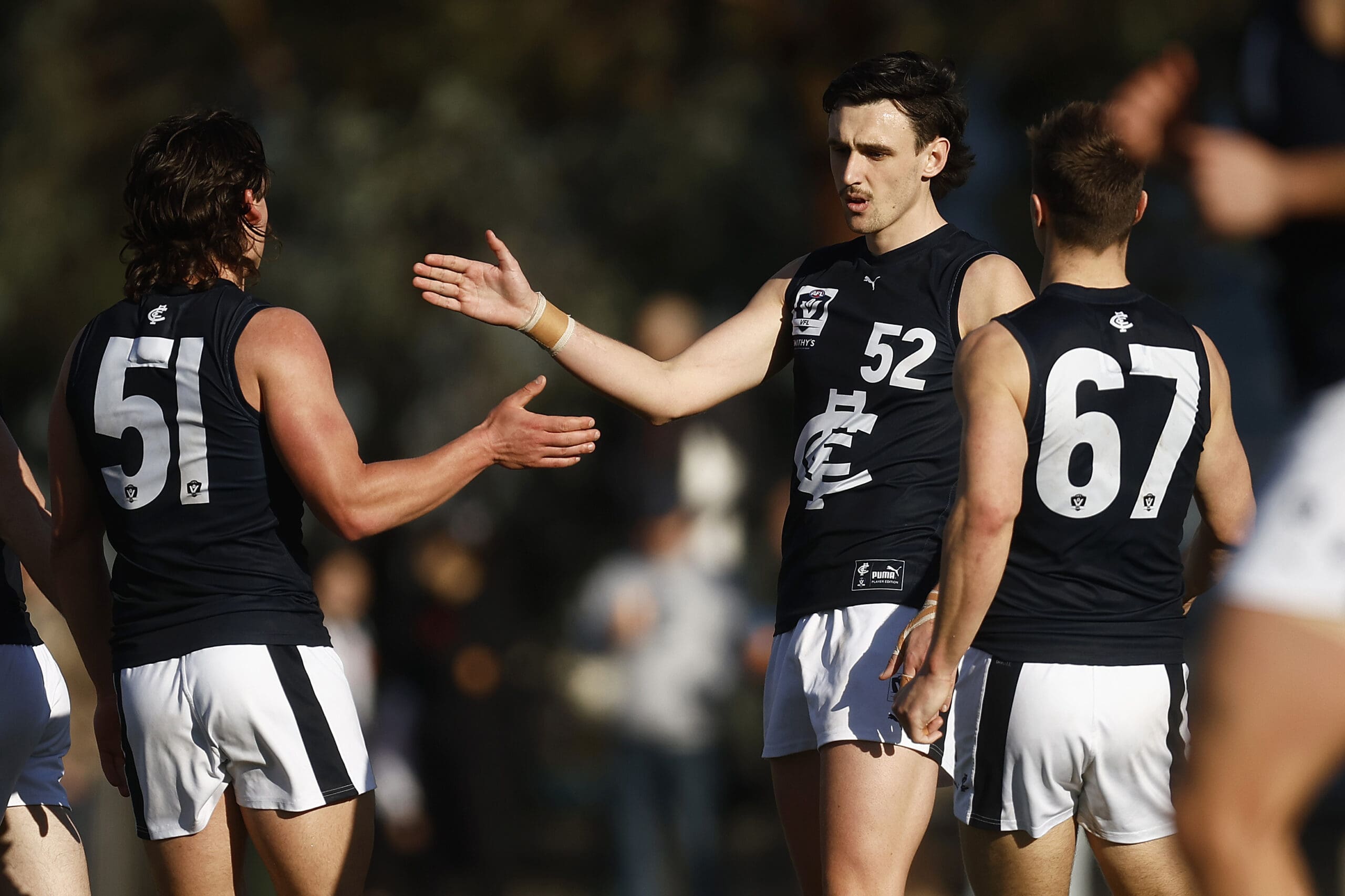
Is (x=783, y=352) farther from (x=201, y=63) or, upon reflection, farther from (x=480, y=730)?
(x=201, y=63)

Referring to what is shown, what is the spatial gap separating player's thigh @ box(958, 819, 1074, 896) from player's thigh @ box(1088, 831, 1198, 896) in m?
0.09

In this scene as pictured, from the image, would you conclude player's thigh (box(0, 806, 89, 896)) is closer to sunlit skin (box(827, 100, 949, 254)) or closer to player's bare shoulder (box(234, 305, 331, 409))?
player's bare shoulder (box(234, 305, 331, 409))

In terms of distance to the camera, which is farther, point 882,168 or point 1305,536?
point 882,168

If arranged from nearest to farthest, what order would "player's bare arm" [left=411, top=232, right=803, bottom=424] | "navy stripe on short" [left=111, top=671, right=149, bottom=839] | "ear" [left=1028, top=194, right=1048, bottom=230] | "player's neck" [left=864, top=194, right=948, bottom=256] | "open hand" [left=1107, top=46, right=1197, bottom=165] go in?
1. "open hand" [left=1107, top=46, right=1197, bottom=165]
2. "navy stripe on short" [left=111, top=671, right=149, bottom=839]
3. "ear" [left=1028, top=194, right=1048, bottom=230]
4. "player's neck" [left=864, top=194, right=948, bottom=256]
5. "player's bare arm" [left=411, top=232, right=803, bottom=424]

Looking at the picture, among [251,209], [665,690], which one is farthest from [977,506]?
[665,690]

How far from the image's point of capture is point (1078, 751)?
3.73 m

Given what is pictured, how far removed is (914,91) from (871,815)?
6.86 feet

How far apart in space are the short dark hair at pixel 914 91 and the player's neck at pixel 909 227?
12cm

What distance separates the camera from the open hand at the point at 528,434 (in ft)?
13.5

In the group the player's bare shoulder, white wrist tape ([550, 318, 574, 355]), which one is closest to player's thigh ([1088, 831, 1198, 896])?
white wrist tape ([550, 318, 574, 355])

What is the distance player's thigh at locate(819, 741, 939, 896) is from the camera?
3992mm

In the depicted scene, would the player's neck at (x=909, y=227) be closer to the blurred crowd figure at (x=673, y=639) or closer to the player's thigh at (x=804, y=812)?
the player's thigh at (x=804, y=812)

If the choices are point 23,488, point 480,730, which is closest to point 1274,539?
point 23,488

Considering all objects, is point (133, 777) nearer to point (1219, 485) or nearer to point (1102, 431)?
point (1102, 431)
